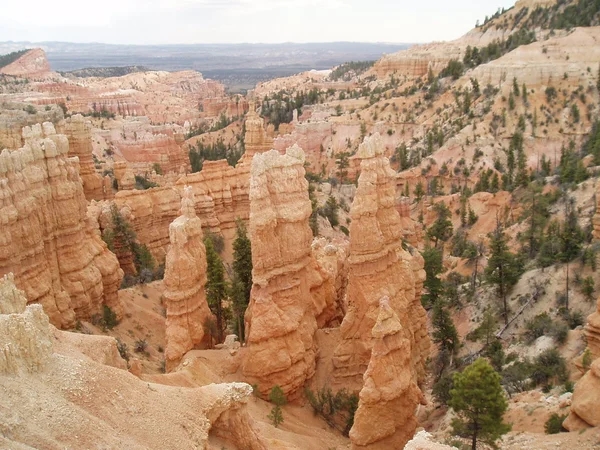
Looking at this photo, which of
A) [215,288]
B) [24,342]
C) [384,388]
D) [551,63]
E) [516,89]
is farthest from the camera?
[551,63]

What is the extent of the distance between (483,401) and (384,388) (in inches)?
118

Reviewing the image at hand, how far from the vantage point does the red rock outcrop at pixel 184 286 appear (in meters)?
21.3

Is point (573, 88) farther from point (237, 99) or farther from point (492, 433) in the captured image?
point (237, 99)

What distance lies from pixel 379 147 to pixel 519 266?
15155 millimetres

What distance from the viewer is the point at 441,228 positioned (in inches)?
1789

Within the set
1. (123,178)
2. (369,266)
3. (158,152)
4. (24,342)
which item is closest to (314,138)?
(158,152)

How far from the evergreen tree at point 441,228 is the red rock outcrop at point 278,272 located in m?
26.7

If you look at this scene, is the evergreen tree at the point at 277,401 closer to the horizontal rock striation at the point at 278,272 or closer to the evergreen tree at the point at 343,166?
the horizontal rock striation at the point at 278,272

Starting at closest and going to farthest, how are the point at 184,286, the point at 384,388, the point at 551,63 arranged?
the point at 384,388
the point at 184,286
the point at 551,63

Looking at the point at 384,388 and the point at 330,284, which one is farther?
the point at 330,284

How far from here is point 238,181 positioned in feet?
142

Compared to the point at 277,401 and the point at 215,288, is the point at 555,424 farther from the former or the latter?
the point at 215,288

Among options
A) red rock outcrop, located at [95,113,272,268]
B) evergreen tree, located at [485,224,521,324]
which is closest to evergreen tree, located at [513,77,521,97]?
red rock outcrop, located at [95,113,272,268]

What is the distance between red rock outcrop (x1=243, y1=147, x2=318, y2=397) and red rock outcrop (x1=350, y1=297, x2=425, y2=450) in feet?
12.3
